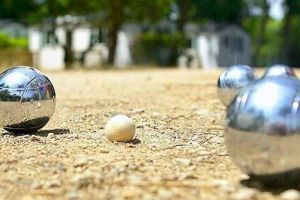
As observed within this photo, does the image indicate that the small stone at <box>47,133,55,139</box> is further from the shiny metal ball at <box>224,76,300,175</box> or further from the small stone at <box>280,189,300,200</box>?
the small stone at <box>280,189,300,200</box>

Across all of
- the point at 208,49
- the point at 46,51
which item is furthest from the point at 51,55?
the point at 208,49

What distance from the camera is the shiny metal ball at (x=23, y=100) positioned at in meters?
9.01

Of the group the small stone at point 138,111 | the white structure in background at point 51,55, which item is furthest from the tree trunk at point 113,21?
the small stone at point 138,111

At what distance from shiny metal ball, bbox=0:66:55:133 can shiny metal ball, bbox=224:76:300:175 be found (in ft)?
12.4

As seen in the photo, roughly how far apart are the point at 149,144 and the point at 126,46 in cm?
4662

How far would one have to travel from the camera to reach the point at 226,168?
6984mm

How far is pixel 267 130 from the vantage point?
19.1 feet

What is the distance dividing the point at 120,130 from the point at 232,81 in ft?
13.6

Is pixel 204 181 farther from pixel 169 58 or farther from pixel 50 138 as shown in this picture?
pixel 169 58

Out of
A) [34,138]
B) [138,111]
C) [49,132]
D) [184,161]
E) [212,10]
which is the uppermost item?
[212,10]

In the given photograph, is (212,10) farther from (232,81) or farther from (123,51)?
(232,81)

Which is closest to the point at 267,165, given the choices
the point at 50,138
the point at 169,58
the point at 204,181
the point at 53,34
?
the point at 204,181

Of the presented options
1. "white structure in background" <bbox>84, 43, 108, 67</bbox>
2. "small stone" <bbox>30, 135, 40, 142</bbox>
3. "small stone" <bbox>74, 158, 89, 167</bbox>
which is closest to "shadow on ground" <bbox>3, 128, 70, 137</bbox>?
"small stone" <bbox>30, 135, 40, 142</bbox>

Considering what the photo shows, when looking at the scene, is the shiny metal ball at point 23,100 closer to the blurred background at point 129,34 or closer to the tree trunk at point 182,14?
the blurred background at point 129,34
